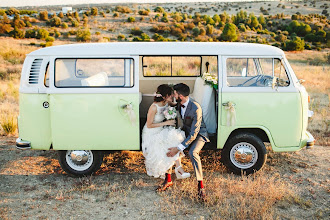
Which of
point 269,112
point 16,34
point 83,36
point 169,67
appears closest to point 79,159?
point 269,112

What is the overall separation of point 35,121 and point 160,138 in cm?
205

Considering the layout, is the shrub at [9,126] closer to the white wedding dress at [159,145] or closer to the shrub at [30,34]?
the white wedding dress at [159,145]

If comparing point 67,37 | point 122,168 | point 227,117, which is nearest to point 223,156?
point 227,117

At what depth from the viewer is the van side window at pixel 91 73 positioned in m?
5.17

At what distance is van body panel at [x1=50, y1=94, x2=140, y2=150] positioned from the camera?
5.10m

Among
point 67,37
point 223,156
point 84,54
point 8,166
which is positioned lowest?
point 8,166

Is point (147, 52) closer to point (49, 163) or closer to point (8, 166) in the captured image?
point (49, 163)

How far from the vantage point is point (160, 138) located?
16.5 feet

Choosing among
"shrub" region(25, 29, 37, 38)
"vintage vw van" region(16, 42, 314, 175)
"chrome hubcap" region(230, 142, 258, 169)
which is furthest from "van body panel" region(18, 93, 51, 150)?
"shrub" region(25, 29, 37, 38)

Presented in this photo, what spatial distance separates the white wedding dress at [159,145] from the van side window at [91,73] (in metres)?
0.77

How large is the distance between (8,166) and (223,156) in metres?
4.08

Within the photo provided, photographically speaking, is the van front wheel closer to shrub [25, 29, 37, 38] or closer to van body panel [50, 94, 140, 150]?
van body panel [50, 94, 140, 150]

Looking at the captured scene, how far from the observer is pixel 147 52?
5117mm

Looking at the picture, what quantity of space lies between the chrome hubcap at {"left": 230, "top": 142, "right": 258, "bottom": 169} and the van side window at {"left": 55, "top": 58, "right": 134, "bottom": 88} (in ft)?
6.81
